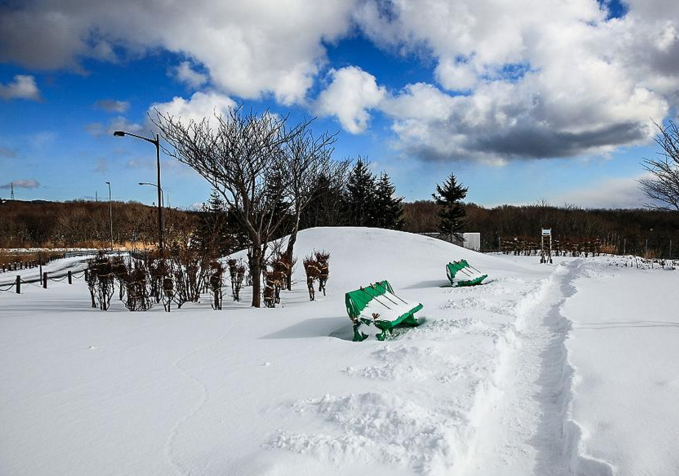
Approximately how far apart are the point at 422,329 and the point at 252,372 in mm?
3197

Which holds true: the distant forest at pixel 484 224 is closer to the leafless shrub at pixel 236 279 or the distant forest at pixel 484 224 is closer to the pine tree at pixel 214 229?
the pine tree at pixel 214 229

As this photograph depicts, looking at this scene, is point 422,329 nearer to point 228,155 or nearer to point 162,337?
point 162,337

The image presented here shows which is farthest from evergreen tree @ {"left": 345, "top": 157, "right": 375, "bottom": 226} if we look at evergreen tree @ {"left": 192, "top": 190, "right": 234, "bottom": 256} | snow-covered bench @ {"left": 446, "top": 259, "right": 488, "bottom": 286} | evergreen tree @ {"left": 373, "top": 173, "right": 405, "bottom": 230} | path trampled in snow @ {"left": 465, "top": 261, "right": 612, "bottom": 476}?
path trampled in snow @ {"left": 465, "top": 261, "right": 612, "bottom": 476}

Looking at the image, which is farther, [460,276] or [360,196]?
[360,196]

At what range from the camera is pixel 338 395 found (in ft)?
14.6

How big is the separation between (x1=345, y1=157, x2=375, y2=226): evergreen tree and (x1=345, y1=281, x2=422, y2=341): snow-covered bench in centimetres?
3747

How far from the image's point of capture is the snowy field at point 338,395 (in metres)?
3.32

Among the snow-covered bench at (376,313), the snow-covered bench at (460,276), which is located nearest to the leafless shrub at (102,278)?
the snow-covered bench at (376,313)

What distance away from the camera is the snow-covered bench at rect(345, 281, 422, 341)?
22.8 ft

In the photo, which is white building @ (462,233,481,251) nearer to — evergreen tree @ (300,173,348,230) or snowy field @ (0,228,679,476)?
evergreen tree @ (300,173,348,230)

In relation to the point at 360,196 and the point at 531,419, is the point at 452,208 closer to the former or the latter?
the point at 360,196

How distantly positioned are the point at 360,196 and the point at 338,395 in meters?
43.0

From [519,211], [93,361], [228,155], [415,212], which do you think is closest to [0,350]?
[93,361]

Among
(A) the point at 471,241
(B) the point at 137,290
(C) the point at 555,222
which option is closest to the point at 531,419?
(B) the point at 137,290
